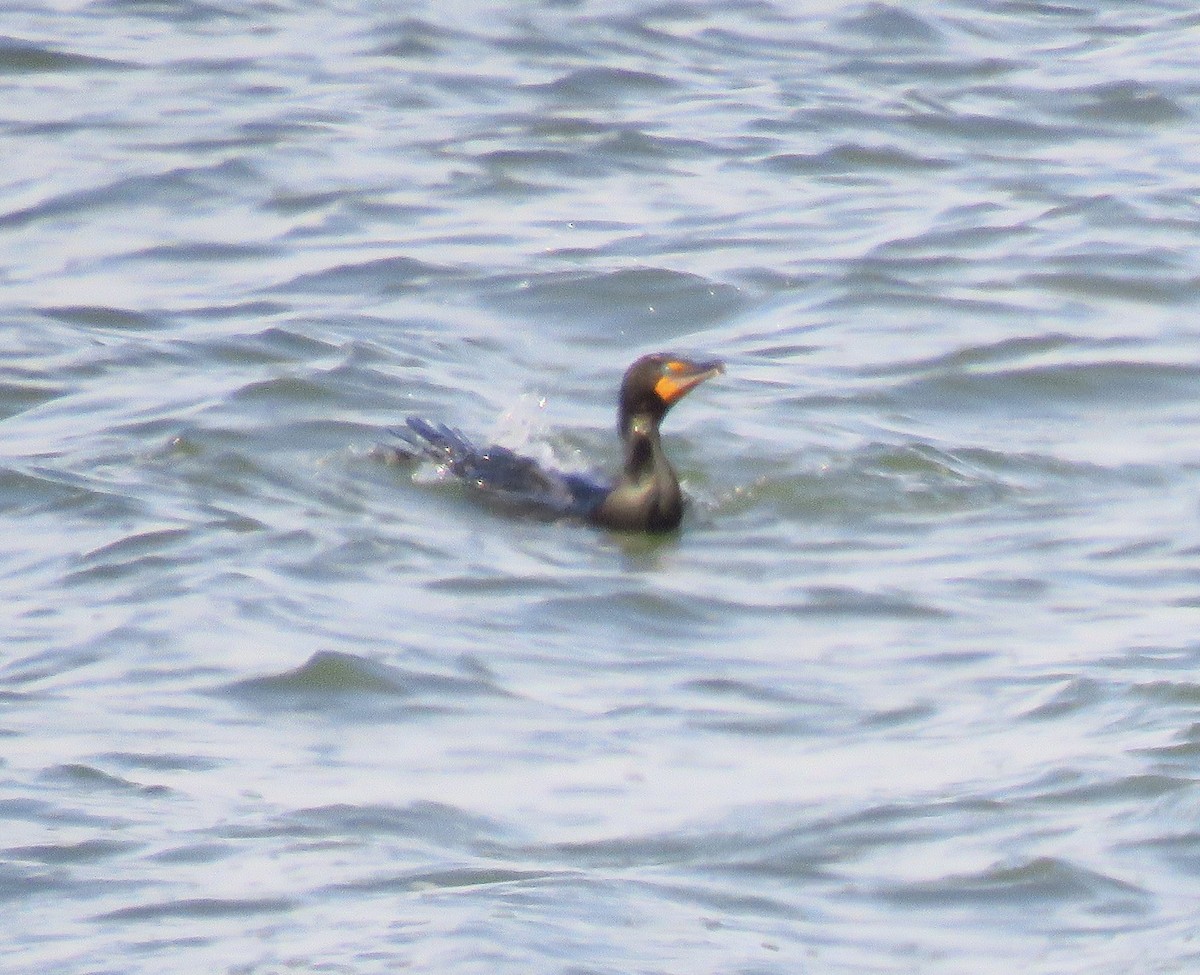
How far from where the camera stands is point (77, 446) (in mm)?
10703

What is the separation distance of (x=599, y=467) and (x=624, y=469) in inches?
35.3

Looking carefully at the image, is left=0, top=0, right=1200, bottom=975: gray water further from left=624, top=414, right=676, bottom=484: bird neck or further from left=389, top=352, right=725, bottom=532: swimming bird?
left=624, top=414, right=676, bottom=484: bird neck

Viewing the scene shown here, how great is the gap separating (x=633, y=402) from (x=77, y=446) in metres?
2.12

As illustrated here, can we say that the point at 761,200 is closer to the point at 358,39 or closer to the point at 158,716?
the point at 358,39

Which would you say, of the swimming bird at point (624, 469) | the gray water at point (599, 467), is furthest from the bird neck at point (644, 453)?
the gray water at point (599, 467)

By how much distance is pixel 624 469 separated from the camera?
10.6 meters

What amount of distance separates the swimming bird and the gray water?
13 centimetres

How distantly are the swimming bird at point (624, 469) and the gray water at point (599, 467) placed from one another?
0.44 ft

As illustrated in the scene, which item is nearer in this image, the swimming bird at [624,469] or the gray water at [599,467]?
the gray water at [599,467]

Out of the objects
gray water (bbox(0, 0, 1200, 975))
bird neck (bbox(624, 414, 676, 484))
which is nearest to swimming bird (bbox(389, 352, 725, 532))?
bird neck (bbox(624, 414, 676, 484))

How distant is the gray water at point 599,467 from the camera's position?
601 centimetres

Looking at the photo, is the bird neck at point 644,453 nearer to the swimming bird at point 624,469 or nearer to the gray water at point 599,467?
the swimming bird at point 624,469

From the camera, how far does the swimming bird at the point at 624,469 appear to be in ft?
33.8

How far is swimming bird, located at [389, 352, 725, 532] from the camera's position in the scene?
33.8ft
